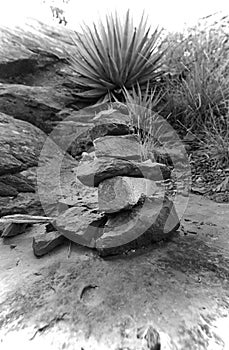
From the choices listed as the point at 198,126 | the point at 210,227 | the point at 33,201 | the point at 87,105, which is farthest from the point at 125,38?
the point at 210,227

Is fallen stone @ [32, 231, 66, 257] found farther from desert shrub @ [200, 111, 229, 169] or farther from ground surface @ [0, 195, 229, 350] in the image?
desert shrub @ [200, 111, 229, 169]

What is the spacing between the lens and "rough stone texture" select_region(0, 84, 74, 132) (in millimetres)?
2734

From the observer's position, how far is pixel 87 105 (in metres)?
3.19

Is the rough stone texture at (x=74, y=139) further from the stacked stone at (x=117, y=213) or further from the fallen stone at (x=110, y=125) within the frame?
the stacked stone at (x=117, y=213)

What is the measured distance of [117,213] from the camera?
1.49 metres

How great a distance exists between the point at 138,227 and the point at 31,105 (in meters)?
1.89

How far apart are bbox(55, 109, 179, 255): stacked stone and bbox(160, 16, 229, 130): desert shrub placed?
1448 millimetres

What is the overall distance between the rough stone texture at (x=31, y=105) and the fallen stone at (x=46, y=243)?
4.79ft

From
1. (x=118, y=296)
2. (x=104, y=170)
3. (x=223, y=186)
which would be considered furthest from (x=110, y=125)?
(x=118, y=296)

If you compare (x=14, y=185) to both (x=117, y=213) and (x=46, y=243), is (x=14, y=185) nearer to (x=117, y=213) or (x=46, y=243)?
(x=46, y=243)

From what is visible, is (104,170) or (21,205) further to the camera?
(21,205)

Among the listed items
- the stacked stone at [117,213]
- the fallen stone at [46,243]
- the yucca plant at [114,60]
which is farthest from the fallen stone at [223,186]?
the yucca plant at [114,60]

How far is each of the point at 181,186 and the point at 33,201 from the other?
3.39ft

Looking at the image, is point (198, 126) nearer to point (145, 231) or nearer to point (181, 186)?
point (181, 186)
